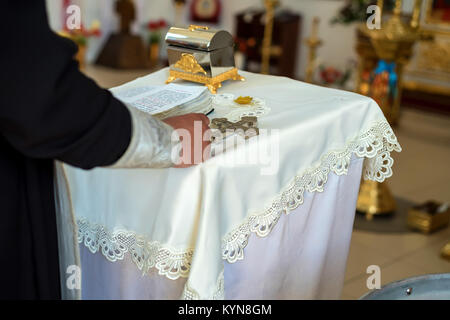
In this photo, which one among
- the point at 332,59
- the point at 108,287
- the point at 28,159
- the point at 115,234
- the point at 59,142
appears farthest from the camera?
the point at 332,59

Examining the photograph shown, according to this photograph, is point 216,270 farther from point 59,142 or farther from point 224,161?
point 59,142

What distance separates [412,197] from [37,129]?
319 centimetres

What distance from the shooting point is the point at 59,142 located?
3.30ft

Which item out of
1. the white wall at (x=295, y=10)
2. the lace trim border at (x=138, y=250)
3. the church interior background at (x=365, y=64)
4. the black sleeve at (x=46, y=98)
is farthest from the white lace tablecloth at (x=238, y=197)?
the white wall at (x=295, y=10)

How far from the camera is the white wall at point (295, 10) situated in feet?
22.1

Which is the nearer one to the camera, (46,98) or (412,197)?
(46,98)

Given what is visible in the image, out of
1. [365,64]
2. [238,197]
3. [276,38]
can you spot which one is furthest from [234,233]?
[276,38]

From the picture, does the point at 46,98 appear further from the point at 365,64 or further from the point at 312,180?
the point at 365,64

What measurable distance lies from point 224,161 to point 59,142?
1.30ft

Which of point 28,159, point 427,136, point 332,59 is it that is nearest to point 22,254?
point 28,159

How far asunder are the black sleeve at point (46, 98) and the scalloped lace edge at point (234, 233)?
0.34m

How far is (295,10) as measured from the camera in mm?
7211

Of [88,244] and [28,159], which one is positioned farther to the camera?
[88,244]

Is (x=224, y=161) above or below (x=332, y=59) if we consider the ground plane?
above
